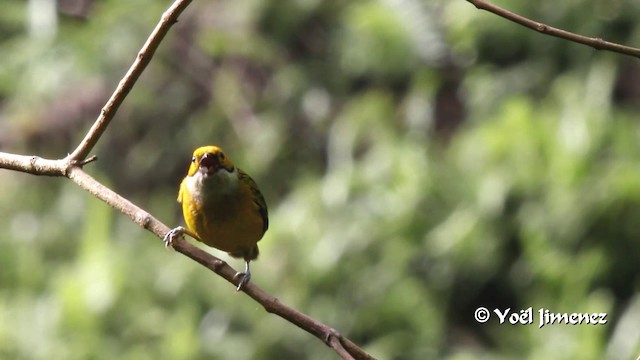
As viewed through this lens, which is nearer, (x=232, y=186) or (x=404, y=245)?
(x=232, y=186)

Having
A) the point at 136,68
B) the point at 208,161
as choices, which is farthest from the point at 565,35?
the point at 208,161

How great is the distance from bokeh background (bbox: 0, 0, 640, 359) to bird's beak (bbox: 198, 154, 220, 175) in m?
2.48

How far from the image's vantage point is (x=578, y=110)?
5113 mm

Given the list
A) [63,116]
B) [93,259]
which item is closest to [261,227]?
[93,259]

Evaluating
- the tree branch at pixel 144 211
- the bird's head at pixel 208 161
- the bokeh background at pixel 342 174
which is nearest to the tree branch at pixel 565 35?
the tree branch at pixel 144 211

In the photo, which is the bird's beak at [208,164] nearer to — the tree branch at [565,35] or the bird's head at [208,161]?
the bird's head at [208,161]

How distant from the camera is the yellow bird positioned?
92.7 inches

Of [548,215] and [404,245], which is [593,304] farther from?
[404,245]

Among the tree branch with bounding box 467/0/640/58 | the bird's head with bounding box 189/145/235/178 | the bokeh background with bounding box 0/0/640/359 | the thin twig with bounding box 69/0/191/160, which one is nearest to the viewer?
the tree branch with bounding box 467/0/640/58

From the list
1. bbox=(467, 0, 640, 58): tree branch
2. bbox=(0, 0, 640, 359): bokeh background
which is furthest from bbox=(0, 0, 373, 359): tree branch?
bbox=(0, 0, 640, 359): bokeh background

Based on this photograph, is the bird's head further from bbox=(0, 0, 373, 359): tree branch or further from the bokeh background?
the bokeh background

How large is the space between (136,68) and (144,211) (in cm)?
28

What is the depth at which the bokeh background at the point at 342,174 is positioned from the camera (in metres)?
4.82

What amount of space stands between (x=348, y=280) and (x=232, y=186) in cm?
270
